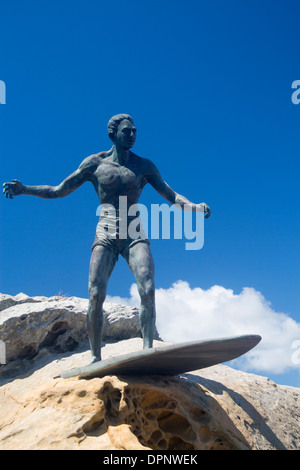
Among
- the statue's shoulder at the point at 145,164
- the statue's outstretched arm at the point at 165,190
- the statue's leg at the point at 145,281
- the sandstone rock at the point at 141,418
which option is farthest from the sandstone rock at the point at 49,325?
the statue's shoulder at the point at 145,164

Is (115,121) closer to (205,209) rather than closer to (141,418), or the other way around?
(205,209)

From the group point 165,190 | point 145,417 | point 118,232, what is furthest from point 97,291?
point 165,190

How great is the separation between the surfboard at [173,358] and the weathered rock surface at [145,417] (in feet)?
0.39

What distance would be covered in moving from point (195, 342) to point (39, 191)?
303 cm

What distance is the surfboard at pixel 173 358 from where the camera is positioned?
4.57 metres

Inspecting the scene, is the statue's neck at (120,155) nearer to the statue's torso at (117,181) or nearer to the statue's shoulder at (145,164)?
the statue's torso at (117,181)

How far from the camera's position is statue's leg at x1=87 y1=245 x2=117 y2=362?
5.57m

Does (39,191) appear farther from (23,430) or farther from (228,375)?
(228,375)

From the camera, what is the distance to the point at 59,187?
6.37 metres

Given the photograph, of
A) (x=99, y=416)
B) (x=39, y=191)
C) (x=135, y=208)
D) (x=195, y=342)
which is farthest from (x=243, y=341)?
(x=39, y=191)

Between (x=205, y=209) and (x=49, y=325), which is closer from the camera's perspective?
(x=205, y=209)

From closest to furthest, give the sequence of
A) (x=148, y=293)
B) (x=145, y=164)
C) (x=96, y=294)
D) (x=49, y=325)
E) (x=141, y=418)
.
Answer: (x=141, y=418)
(x=148, y=293)
(x=96, y=294)
(x=145, y=164)
(x=49, y=325)

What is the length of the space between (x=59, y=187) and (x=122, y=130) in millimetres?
1127
